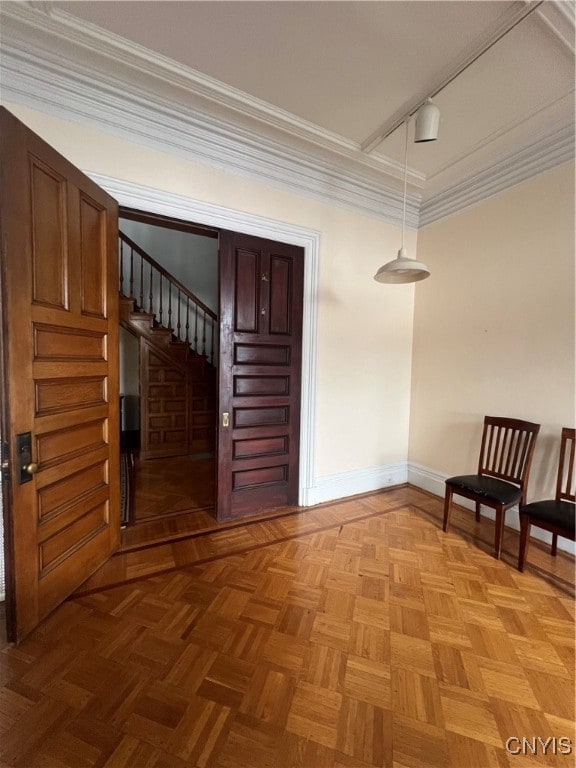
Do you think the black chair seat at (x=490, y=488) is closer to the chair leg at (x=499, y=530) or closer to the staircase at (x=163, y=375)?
the chair leg at (x=499, y=530)

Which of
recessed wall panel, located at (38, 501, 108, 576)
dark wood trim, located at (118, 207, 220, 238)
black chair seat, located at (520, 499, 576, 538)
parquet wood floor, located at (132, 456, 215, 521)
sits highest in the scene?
dark wood trim, located at (118, 207, 220, 238)

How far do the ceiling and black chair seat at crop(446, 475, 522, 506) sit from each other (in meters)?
2.52

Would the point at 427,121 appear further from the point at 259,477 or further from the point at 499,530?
the point at 259,477

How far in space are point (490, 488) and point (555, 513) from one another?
1.33 ft

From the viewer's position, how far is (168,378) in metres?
4.68

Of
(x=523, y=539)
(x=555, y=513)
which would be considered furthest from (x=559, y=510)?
(x=523, y=539)

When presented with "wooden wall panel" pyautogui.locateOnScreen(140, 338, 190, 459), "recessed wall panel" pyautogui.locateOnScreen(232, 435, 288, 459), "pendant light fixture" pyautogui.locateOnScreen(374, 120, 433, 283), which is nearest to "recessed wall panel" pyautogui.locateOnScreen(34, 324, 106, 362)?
"recessed wall panel" pyautogui.locateOnScreen(232, 435, 288, 459)

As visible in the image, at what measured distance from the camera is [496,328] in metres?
2.83

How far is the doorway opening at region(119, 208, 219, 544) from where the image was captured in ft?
9.66

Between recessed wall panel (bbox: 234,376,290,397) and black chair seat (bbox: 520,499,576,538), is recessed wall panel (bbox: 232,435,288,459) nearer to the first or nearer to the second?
recessed wall panel (bbox: 234,376,290,397)

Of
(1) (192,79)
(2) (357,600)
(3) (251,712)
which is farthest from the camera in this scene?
(1) (192,79)

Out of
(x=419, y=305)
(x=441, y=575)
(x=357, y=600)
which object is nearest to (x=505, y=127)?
(x=419, y=305)

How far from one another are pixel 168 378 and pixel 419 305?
3519 mm

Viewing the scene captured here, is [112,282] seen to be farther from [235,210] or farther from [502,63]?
[502,63]
